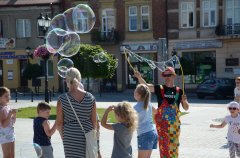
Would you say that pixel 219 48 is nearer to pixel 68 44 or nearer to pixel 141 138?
pixel 68 44

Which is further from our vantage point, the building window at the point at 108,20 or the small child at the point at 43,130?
the building window at the point at 108,20

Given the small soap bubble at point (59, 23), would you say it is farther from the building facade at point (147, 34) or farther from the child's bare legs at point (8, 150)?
the building facade at point (147, 34)

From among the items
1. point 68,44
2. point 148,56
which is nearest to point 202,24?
point 148,56

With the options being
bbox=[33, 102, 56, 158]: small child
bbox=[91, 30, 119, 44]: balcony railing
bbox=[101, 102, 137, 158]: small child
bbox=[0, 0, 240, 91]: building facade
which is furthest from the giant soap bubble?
bbox=[91, 30, 119, 44]: balcony railing

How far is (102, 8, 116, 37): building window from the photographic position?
35844 mm

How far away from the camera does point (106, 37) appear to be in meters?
35.4

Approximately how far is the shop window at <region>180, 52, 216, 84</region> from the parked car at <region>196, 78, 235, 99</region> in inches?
148

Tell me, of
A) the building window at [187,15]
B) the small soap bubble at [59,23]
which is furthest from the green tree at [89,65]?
the building window at [187,15]

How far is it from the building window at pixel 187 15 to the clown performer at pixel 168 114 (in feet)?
90.2

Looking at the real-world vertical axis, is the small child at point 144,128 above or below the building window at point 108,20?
below

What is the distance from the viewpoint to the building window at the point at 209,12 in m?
32.7

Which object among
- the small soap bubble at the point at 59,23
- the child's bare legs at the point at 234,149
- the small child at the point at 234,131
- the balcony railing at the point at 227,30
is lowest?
the child's bare legs at the point at 234,149

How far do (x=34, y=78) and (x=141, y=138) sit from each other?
96.0 feet

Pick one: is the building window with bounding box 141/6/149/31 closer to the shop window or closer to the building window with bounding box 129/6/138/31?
the building window with bounding box 129/6/138/31
